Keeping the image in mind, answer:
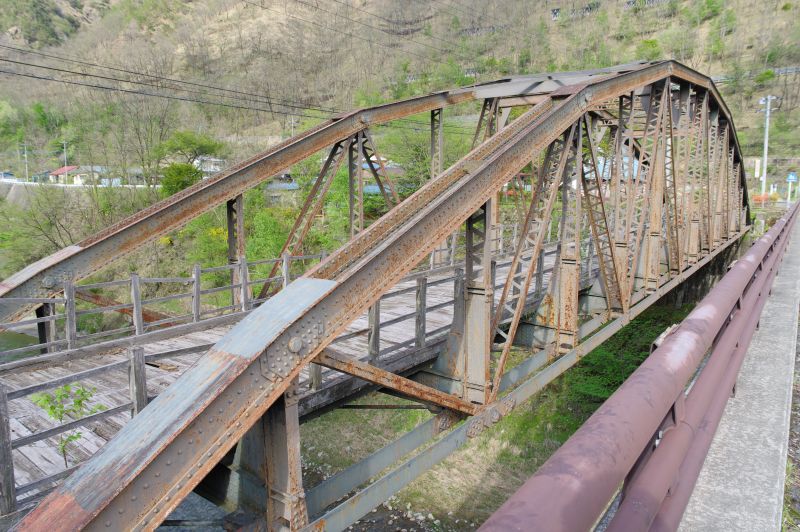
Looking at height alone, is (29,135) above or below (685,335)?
above

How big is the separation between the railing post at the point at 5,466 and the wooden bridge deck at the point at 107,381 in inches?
4.9

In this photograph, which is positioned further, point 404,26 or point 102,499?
point 404,26

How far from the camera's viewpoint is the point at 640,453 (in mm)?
1104

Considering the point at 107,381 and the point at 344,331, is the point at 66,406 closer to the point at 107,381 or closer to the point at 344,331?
the point at 107,381

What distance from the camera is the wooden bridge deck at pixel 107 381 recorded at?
16.0 feet

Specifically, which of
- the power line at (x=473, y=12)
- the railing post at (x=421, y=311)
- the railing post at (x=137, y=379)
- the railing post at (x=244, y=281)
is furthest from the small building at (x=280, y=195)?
the power line at (x=473, y=12)

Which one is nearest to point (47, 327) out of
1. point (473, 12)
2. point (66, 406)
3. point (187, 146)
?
point (66, 406)

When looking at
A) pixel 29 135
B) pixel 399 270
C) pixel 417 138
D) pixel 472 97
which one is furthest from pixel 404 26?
pixel 399 270

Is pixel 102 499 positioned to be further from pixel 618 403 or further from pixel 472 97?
pixel 472 97

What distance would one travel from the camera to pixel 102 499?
227 cm

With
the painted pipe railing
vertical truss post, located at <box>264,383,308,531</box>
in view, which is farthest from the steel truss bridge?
the painted pipe railing

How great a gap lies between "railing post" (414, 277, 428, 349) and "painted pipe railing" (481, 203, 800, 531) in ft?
13.0

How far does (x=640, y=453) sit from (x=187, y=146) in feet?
123

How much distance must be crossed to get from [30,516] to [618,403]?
2701 mm
